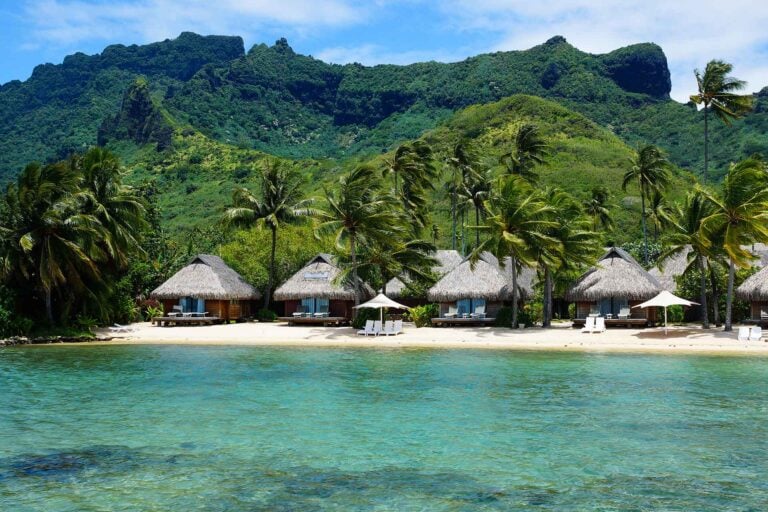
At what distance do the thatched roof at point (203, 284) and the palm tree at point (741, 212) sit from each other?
22.3 meters

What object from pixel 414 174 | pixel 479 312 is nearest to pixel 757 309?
pixel 479 312

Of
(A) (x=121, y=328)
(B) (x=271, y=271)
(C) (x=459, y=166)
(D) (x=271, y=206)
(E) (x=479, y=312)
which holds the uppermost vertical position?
(C) (x=459, y=166)

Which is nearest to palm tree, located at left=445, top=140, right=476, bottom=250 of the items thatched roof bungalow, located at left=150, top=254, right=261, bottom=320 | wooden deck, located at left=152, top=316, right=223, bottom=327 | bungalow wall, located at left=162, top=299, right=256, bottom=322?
bungalow wall, located at left=162, top=299, right=256, bottom=322

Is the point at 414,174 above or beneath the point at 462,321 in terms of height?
above

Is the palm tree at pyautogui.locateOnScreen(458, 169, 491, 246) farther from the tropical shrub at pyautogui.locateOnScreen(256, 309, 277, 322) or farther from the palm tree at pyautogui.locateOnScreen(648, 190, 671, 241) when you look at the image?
the tropical shrub at pyautogui.locateOnScreen(256, 309, 277, 322)

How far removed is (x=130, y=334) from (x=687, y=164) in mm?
71343

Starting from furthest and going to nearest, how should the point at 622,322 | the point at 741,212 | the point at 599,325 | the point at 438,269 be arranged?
the point at 438,269
the point at 622,322
the point at 599,325
the point at 741,212

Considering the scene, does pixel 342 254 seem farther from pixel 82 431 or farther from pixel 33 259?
pixel 82 431

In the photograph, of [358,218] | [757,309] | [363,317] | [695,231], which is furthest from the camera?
[363,317]

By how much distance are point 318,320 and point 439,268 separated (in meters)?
6.98

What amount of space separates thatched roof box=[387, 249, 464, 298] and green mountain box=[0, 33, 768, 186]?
59204mm

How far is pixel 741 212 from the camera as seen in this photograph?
28.6 meters

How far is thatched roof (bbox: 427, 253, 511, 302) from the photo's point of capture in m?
35.5

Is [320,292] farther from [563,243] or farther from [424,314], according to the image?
[563,243]
